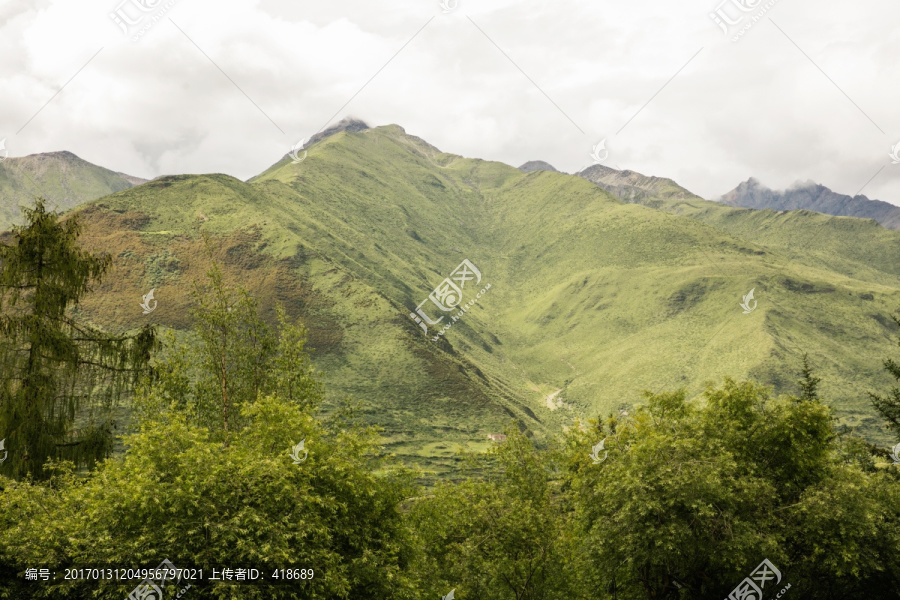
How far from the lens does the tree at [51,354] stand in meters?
21.0

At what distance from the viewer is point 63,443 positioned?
2189 cm

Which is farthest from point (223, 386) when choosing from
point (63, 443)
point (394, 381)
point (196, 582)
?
point (394, 381)

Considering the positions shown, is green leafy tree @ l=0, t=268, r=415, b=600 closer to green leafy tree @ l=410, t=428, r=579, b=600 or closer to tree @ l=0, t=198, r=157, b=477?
tree @ l=0, t=198, r=157, b=477

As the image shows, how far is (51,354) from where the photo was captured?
21750 mm

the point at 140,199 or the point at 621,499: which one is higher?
the point at 140,199

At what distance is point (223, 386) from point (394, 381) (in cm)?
11427

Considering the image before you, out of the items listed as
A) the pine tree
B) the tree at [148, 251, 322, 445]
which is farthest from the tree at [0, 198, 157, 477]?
the pine tree

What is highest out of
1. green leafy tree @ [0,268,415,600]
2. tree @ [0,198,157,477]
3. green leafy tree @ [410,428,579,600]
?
tree @ [0,198,157,477]

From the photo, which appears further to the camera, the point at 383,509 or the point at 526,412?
the point at 526,412

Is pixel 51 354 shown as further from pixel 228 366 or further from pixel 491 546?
pixel 491 546

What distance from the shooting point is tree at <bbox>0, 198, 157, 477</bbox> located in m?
21.0

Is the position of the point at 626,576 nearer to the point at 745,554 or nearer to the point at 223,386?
the point at 745,554

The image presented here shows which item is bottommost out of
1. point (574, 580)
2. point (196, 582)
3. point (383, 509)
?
point (574, 580)

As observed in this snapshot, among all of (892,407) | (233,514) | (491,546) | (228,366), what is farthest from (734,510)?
(892,407)
